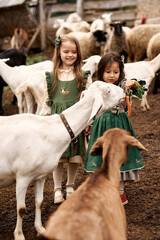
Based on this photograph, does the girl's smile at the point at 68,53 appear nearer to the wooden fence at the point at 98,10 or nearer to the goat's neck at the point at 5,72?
the goat's neck at the point at 5,72

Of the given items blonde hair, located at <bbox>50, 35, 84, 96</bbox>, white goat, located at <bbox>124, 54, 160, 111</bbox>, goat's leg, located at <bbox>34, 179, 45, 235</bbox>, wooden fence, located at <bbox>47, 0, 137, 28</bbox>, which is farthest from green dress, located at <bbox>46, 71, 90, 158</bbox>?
wooden fence, located at <bbox>47, 0, 137, 28</bbox>

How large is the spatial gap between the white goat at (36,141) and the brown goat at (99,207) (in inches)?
24.0

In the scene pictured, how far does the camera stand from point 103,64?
3793 mm

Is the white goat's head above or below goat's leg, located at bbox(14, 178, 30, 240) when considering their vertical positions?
above

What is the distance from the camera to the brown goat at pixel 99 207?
1.74 meters

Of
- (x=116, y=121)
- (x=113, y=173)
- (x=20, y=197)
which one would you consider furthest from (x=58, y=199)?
(x=113, y=173)

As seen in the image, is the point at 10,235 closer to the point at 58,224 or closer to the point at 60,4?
the point at 58,224

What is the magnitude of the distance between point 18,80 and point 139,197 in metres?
4.24

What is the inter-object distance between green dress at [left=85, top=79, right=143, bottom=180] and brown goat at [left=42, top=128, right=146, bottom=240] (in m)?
1.09

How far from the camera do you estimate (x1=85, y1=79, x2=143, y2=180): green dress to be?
12.0 feet

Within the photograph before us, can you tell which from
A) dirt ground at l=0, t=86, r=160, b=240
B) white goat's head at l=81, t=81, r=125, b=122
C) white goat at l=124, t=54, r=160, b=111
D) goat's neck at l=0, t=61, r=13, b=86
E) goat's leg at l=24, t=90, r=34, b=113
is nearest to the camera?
→ white goat's head at l=81, t=81, r=125, b=122

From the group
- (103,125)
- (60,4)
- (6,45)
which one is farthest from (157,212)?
Answer: (60,4)

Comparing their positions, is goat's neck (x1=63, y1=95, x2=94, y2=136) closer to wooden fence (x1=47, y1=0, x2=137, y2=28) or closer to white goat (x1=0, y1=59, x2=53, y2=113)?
white goat (x1=0, y1=59, x2=53, y2=113)

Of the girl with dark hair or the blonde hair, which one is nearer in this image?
the girl with dark hair
